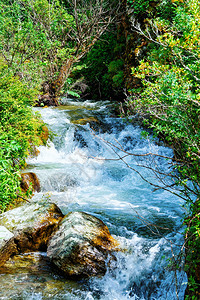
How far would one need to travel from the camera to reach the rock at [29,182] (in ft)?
19.1

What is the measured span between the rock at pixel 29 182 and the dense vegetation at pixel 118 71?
409mm

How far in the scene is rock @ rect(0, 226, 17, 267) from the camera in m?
3.75

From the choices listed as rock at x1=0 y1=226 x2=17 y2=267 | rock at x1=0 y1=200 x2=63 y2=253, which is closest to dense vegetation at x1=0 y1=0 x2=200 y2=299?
rock at x1=0 y1=200 x2=63 y2=253

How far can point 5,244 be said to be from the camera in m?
3.80

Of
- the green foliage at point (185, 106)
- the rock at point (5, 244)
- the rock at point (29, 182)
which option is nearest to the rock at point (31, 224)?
the rock at point (5, 244)

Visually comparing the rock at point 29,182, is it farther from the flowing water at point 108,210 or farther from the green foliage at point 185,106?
the green foliage at point 185,106

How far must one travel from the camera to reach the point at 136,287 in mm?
3529

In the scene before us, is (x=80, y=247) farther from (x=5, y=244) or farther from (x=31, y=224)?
(x=5, y=244)

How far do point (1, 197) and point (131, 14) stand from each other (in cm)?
1159

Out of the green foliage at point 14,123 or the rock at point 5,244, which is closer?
the rock at point 5,244

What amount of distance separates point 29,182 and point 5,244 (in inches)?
90.7

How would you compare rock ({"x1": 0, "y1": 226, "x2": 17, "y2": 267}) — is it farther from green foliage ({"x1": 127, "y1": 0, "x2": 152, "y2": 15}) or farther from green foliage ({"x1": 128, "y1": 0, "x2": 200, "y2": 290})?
green foliage ({"x1": 127, "y1": 0, "x2": 152, "y2": 15})

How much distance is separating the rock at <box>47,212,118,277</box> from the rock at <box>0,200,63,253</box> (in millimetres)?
304

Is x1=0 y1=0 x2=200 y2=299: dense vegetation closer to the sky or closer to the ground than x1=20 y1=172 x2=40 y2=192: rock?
closer to the sky
